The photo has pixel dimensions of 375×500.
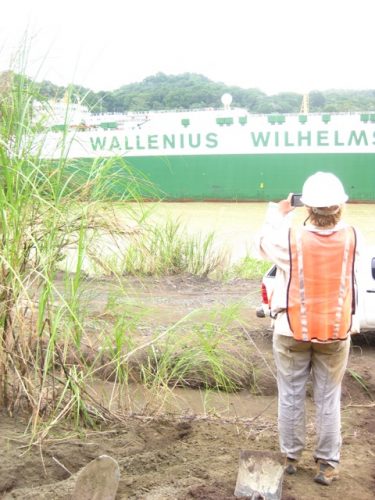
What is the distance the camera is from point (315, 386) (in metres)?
3.80

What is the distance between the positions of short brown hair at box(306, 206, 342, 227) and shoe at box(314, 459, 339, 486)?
3.92 ft

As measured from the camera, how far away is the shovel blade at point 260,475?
344 cm

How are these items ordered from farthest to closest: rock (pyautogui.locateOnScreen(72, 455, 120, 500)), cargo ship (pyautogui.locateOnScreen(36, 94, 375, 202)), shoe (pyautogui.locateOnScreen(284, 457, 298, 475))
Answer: cargo ship (pyautogui.locateOnScreen(36, 94, 375, 202)), shoe (pyautogui.locateOnScreen(284, 457, 298, 475)), rock (pyautogui.locateOnScreen(72, 455, 120, 500))

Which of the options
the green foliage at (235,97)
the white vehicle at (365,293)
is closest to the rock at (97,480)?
the white vehicle at (365,293)

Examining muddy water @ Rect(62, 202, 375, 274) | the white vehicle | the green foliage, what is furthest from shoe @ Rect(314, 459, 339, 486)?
the green foliage

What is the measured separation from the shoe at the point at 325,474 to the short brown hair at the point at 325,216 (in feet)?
3.92

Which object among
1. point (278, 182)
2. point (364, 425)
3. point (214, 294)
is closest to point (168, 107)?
point (278, 182)

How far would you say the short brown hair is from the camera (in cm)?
361

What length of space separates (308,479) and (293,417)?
1.06 feet

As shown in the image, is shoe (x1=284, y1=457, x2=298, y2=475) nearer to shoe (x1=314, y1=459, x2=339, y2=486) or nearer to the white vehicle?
shoe (x1=314, y1=459, x2=339, y2=486)

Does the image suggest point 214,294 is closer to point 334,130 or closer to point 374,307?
point 374,307

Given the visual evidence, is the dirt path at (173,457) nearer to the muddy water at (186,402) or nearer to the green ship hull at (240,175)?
the muddy water at (186,402)

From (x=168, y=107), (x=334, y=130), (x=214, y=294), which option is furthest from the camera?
(x=168, y=107)

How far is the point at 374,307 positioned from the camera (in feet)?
22.1
